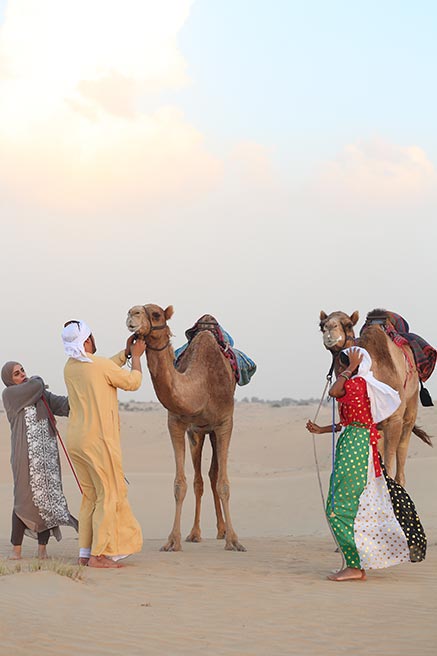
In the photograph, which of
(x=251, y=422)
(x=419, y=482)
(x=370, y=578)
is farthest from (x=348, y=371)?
(x=251, y=422)

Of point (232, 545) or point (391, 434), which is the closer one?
point (232, 545)

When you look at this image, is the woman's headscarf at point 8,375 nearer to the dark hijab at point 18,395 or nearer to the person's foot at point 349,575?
the dark hijab at point 18,395

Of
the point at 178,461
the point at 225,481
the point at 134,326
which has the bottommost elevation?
the point at 225,481

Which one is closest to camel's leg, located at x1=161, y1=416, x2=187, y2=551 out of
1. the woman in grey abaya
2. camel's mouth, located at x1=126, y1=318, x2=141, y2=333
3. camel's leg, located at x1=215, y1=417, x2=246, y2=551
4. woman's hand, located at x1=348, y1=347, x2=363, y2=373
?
Result: camel's leg, located at x1=215, y1=417, x2=246, y2=551

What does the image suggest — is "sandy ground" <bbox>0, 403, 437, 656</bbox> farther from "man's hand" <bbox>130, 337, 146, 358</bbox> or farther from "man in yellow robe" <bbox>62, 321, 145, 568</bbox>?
"man's hand" <bbox>130, 337, 146, 358</bbox>

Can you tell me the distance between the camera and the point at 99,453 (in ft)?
27.6

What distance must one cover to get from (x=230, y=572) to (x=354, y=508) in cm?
143

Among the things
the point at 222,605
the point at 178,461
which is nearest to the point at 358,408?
the point at 222,605

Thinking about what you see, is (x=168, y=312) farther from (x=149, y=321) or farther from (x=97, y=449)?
(x=97, y=449)

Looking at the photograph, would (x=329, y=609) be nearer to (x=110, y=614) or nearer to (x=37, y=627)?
(x=110, y=614)

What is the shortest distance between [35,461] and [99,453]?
958 mm

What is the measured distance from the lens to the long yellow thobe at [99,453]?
835 centimetres

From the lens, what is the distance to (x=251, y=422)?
3559 cm

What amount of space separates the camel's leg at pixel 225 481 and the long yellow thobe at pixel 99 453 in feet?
6.25
